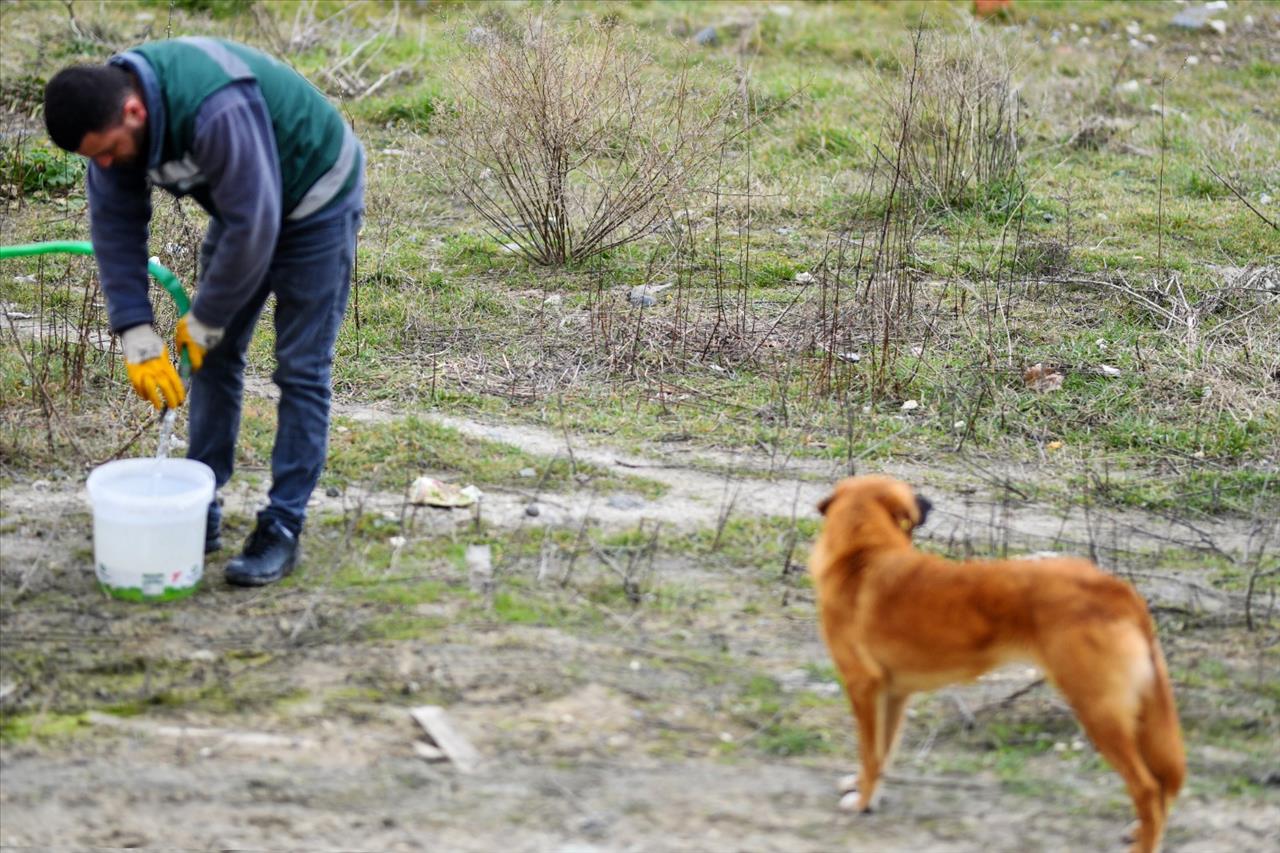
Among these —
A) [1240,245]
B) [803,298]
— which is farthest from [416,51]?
[1240,245]

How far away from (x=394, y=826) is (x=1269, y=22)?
13.8 metres

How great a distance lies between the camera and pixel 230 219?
12.8ft

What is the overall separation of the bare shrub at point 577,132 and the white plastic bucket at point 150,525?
3.57 metres

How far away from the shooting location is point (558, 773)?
3.52 meters

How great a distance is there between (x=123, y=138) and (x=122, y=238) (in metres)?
0.43

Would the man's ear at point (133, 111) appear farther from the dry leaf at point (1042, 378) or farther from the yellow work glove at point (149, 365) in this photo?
the dry leaf at point (1042, 378)

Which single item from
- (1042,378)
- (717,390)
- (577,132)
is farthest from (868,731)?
(577,132)

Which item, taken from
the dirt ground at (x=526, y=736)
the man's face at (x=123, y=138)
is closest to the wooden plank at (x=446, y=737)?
the dirt ground at (x=526, y=736)

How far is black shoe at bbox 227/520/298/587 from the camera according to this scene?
4.40 m

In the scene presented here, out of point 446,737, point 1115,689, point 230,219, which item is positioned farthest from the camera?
point 230,219

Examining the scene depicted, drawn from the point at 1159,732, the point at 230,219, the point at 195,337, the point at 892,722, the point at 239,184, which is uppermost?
the point at 239,184

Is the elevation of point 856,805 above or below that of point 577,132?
below

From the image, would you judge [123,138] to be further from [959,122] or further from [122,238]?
[959,122]

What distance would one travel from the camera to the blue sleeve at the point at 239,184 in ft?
12.4
